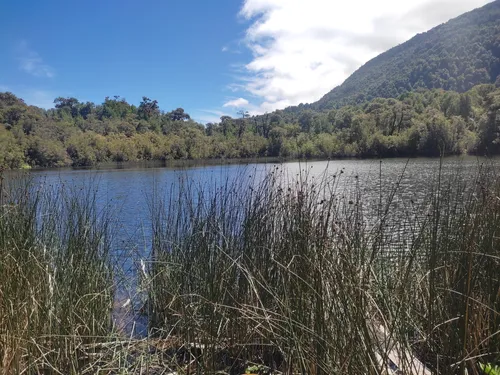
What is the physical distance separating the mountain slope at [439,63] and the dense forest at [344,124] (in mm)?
442

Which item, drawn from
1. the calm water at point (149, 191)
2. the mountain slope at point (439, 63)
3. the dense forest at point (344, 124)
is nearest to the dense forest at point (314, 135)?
the dense forest at point (344, 124)

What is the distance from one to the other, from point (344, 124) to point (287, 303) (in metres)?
77.8

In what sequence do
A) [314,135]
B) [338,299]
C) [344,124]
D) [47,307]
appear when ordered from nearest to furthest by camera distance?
[338,299] → [47,307] → [314,135] → [344,124]

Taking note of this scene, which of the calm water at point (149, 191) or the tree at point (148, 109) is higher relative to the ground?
the tree at point (148, 109)

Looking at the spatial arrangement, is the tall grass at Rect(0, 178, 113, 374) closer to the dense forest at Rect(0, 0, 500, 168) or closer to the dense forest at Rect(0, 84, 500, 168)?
the dense forest at Rect(0, 0, 500, 168)

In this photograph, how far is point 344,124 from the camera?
7569 centimetres

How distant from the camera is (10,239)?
307cm

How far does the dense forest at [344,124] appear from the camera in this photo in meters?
28.0

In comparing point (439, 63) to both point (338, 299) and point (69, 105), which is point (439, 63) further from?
point (338, 299)

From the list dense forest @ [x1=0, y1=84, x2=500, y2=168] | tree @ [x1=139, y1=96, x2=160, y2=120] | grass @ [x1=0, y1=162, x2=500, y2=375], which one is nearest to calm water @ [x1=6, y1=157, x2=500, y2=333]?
grass @ [x1=0, y1=162, x2=500, y2=375]

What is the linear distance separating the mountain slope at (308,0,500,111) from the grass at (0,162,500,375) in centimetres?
11692

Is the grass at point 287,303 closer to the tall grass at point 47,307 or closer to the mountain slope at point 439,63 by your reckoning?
the tall grass at point 47,307

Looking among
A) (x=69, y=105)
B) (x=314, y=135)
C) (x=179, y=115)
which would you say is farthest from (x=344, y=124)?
(x=69, y=105)

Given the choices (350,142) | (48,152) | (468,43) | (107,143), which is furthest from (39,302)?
(468,43)
